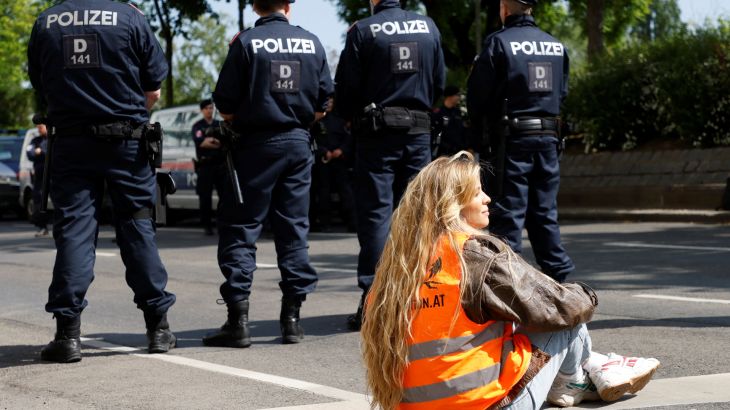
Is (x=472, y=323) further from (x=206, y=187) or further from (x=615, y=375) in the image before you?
(x=206, y=187)

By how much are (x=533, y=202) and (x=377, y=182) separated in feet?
3.02

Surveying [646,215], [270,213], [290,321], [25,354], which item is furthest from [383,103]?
[646,215]

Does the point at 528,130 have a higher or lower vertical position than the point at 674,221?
higher

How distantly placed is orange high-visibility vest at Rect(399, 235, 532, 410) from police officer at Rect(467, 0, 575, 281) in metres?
3.14

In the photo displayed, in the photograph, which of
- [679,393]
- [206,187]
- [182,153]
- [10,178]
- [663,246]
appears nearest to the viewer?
[679,393]

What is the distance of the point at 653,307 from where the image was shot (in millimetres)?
7773

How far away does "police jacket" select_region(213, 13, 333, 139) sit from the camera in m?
6.65

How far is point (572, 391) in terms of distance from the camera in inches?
192

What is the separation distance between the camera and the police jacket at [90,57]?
6.33 m

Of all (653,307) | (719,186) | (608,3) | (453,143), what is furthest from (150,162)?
(608,3)

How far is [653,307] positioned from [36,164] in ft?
38.1

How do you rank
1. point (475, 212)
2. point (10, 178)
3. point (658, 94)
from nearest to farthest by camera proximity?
point (475, 212) → point (658, 94) → point (10, 178)

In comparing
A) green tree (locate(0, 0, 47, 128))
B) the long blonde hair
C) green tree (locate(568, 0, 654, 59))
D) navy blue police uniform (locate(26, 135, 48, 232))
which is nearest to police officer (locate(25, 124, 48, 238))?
navy blue police uniform (locate(26, 135, 48, 232))

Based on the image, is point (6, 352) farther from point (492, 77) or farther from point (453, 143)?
point (453, 143)
